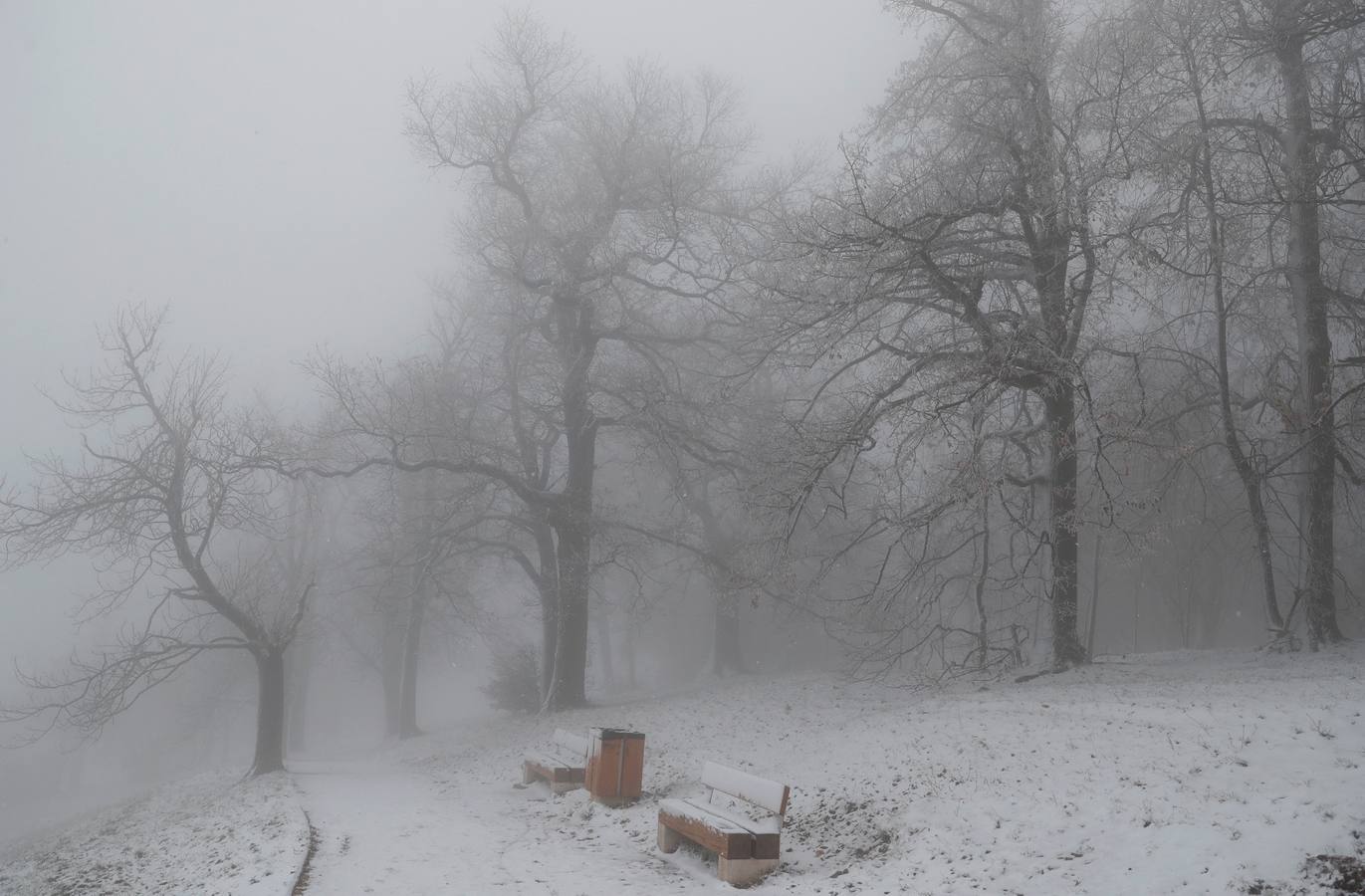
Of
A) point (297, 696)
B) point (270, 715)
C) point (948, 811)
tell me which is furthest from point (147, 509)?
point (297, 696)

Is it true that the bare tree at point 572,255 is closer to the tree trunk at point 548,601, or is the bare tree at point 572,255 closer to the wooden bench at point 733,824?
the tree trunk at point 548,601

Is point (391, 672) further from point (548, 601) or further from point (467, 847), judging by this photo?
point (467, 847)

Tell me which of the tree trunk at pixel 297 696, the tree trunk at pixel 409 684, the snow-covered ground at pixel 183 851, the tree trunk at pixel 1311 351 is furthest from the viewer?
the tree trunk at pixel 297 696

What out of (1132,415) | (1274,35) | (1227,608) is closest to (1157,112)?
(1274,35)

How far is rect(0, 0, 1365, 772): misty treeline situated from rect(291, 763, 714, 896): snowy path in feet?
15.4

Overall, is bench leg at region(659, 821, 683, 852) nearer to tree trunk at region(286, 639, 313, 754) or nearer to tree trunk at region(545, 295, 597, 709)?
tree trunk at region(545, 295, 597, 709)

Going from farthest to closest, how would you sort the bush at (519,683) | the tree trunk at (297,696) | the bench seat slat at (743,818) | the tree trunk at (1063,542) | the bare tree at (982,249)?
the tree trunk at (297,696), the bush at (519,683), the tree trunk at (1063,542), the bare tree at (982,249), the bench seat slat at (743,818)

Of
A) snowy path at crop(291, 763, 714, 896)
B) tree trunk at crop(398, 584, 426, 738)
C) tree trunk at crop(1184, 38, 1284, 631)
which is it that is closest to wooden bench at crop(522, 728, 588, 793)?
snowy path at crop(291, 763, 714, 896)

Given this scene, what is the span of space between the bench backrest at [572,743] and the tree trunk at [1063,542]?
708 centimetres

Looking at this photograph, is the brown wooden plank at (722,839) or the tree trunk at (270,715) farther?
the tree trunk at (270,715)

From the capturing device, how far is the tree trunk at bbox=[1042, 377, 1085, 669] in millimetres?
12164

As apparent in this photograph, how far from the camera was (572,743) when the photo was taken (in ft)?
40.1

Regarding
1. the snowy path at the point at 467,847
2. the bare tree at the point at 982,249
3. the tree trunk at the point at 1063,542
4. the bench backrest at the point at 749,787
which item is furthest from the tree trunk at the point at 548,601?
the bench backrest at the point at 749,787

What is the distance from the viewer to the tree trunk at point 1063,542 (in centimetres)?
1216
